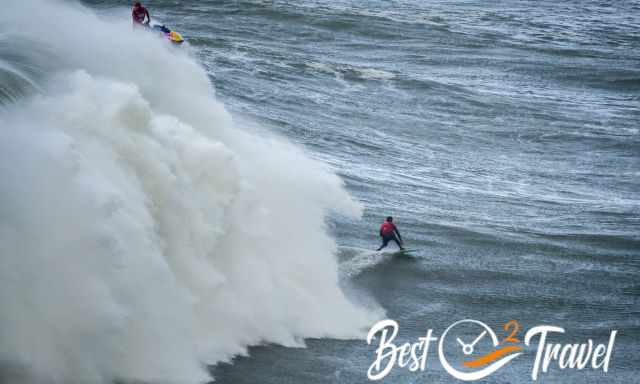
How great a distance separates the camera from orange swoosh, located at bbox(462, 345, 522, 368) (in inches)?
547

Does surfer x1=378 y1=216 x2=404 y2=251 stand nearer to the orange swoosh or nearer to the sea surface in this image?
the sea surface

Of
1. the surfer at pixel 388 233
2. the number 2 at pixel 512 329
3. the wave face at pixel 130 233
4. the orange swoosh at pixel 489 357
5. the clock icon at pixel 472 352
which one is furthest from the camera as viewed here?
the surfer at pixel 388 233

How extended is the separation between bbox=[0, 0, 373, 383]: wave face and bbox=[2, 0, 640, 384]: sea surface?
36cm

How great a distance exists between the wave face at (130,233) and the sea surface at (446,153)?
0.36 meters

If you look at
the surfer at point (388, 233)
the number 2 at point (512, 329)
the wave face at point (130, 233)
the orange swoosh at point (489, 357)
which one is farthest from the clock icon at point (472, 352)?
the surfer at point (388, 233)

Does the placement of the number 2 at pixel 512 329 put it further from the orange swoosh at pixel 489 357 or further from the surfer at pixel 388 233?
the surfer at pixel 388 233

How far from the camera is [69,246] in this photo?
11.0m

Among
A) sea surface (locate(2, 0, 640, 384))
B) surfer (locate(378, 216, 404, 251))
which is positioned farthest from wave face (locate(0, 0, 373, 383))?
surfer (locate(378, 216, 404, 251))

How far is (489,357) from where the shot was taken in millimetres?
14219

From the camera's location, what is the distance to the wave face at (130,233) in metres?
10.6

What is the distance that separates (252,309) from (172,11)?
40209 millimetres

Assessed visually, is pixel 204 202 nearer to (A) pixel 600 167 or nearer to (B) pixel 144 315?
(B) pixel 144 315

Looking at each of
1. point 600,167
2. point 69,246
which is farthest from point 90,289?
point 600,167

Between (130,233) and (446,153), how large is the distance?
2150cm
